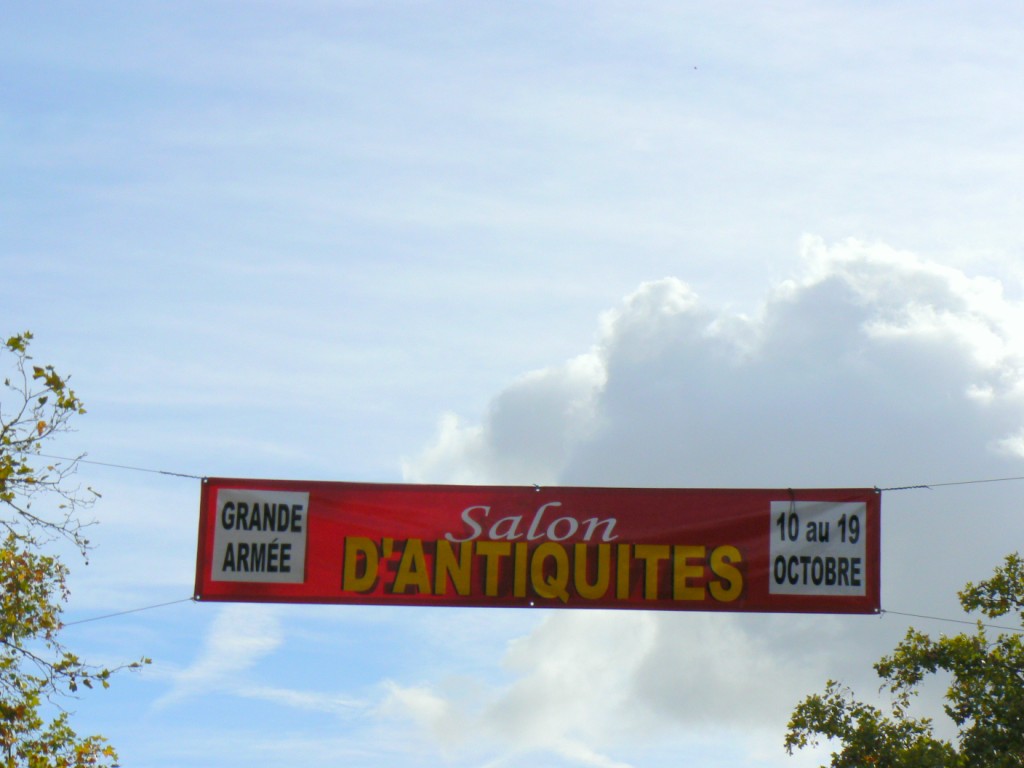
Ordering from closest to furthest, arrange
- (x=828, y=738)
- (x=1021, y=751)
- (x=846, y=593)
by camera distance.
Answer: (x=846, y=593)
(x=1021, y=751)
(x=828, y=738)

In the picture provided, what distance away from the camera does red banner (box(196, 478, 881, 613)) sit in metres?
15.8

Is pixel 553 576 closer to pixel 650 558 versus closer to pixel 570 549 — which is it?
pixel 570 549

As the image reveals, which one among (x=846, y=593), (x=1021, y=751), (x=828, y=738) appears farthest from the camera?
(x=828, y=738)

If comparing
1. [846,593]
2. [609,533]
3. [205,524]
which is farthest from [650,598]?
[205,524]

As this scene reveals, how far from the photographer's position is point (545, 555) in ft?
52.1

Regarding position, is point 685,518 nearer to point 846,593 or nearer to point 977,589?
point 846,593

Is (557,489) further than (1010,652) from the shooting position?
No

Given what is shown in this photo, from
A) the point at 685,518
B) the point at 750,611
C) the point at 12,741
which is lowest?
the point at 12,741

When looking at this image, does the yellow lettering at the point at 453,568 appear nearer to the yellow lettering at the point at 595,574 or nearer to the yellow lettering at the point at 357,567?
the yellow lettering at the point at 357,567

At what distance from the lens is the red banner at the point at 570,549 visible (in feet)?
51.8

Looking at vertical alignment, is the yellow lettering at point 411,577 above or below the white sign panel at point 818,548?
below

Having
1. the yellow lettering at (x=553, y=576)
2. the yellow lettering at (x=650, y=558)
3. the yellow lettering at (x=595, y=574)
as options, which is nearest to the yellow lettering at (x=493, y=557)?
the yellow lettering at (x=553, y=576)

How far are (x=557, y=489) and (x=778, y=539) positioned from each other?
8.66ft

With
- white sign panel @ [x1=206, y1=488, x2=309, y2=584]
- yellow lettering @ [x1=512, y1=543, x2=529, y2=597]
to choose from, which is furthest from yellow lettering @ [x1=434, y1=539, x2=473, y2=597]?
white sign panel @ [x1=206, y1=488, x2=309, y2=584]
